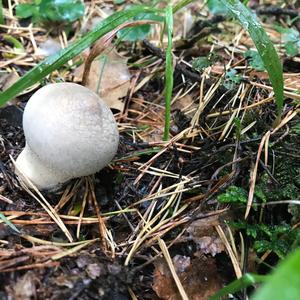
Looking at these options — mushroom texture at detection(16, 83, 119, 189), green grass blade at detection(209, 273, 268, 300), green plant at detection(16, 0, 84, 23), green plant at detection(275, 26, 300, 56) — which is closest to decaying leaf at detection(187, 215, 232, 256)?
green grass blade at detection(209, 273, 268, 300)

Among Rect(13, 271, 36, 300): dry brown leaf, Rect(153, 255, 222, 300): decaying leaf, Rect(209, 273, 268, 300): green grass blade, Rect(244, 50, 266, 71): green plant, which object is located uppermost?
Rect(244, 50, 266, 71): green plant

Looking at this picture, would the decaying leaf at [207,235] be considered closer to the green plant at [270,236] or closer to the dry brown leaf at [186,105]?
the green plant at [270,236]

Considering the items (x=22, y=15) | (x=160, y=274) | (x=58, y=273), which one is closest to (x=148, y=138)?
(x=160, y=274)

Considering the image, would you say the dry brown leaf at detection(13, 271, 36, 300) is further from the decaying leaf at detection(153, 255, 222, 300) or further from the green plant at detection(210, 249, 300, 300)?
the green plant at detection(210, 249, 300, 300)

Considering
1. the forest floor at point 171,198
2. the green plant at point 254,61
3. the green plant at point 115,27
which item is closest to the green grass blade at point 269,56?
the green plant at point 115,27

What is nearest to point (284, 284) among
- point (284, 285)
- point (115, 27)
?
point (284, 285)

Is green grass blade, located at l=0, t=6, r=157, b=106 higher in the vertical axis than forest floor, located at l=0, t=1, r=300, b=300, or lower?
higher
